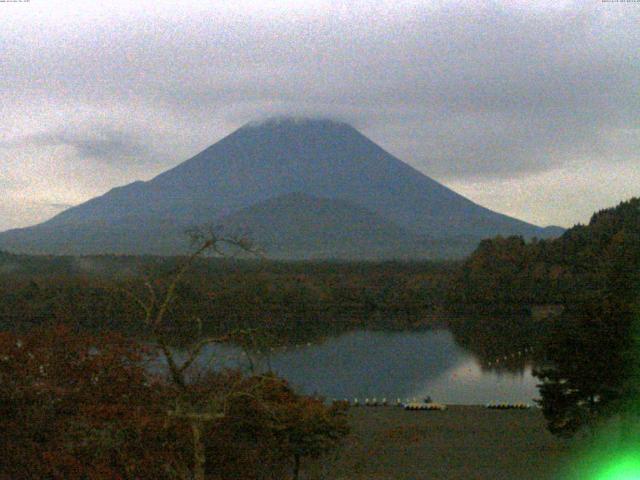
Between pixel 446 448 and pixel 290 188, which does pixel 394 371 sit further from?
pixel 290 188

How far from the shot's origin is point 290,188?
417ft

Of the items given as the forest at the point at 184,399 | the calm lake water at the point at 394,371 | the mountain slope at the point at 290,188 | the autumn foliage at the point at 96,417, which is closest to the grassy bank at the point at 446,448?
the forest at the point at 184,399

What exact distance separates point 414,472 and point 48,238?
10302cm

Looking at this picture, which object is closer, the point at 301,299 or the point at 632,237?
the point at 632,237

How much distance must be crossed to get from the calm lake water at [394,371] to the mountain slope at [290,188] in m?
80.6

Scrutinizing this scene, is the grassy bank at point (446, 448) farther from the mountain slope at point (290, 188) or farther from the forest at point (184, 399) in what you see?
the mountain slope at point (290, 188)

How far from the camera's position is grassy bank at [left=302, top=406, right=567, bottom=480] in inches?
402

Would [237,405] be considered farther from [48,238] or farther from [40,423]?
[48,238]

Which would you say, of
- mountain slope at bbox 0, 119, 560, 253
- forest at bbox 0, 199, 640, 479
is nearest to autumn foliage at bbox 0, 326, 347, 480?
forest at bbox 0, 199, 640, 479

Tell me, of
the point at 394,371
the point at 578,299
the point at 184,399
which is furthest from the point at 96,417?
the point at 394,371

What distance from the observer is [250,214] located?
362 ft

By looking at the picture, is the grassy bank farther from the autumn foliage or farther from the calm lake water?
the calm lake water

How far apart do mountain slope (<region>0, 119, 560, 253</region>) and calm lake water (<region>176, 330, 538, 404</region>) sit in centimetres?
8057

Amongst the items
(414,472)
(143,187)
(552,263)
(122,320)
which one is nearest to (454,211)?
(143,187)
